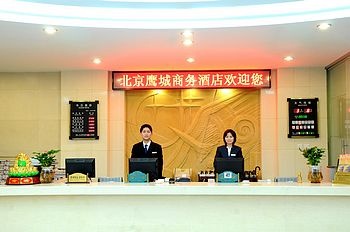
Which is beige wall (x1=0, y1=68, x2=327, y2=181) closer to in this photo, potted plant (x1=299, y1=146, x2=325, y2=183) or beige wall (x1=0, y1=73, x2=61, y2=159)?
beige wall (x1=0, y1=73, x2=61, y2=159)

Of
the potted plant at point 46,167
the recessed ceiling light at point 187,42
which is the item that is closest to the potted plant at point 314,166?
the recessed ceiling light at point 187,42

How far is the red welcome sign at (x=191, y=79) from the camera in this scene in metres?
6.65

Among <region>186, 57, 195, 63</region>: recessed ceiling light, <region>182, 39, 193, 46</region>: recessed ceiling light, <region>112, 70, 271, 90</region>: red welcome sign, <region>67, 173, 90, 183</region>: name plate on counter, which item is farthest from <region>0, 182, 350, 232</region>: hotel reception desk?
<region>112, 70, 271, 90</region>: red welcome sign

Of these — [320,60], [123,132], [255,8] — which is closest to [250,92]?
[320,60]

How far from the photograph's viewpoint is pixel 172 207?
3639 millimetres

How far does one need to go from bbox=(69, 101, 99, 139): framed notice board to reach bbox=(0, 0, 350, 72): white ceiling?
641mm

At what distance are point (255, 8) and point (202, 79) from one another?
266cm

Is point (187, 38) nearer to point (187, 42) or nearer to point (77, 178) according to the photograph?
point (187, 42)

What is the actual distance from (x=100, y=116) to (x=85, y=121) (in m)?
0.25

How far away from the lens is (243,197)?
3592mm

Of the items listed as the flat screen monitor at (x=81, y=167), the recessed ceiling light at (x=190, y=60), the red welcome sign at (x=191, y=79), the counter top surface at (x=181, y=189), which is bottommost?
the counter top surface at (x=181, y=189)

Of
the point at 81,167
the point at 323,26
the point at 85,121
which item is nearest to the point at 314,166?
the point at 323,26

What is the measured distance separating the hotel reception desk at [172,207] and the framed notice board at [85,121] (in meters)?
3.01

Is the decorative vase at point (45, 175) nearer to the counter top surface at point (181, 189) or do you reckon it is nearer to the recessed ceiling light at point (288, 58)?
the counter top surface at point (181, 189)
